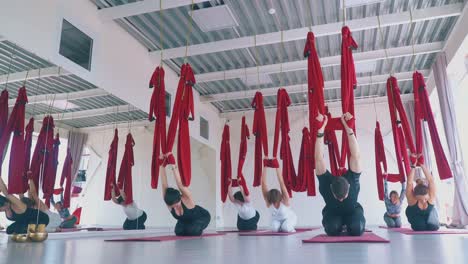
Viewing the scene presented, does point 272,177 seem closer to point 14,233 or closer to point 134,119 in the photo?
point 134,119

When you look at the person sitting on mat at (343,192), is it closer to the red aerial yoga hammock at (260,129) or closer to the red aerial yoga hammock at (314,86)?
the red aerial yoga hammock at (314,86)

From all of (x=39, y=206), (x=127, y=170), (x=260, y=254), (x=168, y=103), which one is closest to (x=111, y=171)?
(x=127, y=170)

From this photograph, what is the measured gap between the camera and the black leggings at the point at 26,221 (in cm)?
408

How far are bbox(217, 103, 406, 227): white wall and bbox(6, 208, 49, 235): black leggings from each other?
7178mm

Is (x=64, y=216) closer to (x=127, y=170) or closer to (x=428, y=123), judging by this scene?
(x=127, y=170)

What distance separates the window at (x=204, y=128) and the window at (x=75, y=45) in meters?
4.83

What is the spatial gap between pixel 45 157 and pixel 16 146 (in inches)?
22.6

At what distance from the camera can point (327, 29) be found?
638cm

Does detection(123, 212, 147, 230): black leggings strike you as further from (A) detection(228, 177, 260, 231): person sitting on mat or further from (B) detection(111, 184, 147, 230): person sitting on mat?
(A) detection(228, 177, 260, 231): person sitting on mat

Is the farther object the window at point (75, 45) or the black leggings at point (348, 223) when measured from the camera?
the window at point (75, 45)

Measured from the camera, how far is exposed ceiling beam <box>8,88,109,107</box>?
459cm

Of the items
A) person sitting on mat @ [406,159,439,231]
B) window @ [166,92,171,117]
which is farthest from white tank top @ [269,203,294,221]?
window @ [166,92,171,117]

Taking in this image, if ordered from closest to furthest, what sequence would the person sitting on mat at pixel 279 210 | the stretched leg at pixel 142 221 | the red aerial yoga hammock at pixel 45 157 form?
the red aerial yoga hammock at pixel 45 157
the person sitting on mat at pixel 279 210
the stretched leg at pixel 142 221

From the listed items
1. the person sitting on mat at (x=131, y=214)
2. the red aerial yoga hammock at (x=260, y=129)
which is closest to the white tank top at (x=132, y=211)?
the person sitting on mat at (x=131, y=214)
